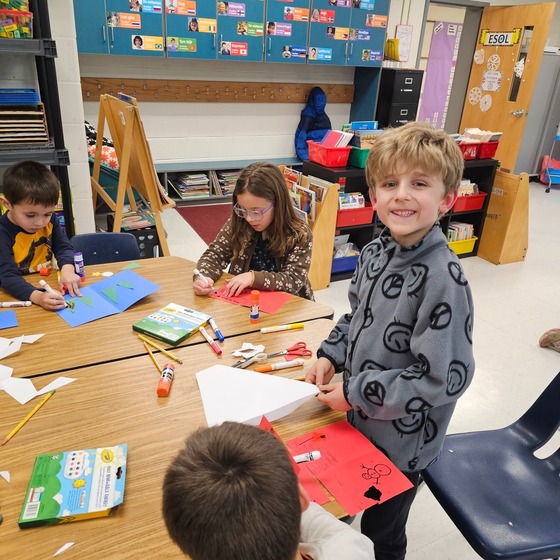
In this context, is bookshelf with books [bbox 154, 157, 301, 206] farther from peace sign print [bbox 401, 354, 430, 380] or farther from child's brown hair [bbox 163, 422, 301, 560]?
child's brown hair [bbox 163, 422, 301, 560]

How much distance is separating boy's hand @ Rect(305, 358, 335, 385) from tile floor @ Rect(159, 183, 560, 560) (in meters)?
0.84

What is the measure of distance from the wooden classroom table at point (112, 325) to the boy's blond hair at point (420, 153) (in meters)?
0.70

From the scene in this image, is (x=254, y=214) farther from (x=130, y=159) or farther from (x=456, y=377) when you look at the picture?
(x=130, y=159)

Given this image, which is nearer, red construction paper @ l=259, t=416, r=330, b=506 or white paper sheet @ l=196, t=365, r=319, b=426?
red construction paper @ l=259, t=416, r=330, b=506

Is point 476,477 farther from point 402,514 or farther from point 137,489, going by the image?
point 137,489

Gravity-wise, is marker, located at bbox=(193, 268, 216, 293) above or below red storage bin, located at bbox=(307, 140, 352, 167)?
below

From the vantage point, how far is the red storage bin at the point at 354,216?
136 inches

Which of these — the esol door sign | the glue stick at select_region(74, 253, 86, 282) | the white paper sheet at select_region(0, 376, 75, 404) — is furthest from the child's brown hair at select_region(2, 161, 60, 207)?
the esol door sign

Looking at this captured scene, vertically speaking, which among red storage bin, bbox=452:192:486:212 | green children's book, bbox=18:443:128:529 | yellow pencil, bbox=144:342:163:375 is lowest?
red storage bin, bbox=452:192:486:212

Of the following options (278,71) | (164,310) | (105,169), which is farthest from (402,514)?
(278,71)

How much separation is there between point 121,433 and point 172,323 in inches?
19.2

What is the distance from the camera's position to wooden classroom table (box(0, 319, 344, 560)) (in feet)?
2.64

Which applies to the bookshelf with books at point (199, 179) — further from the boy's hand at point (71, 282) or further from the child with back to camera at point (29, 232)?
the boy's hand at point (71, 282)

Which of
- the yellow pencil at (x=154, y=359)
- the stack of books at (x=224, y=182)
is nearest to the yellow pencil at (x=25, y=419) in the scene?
the yellow pencil at (x=154, y=359)
